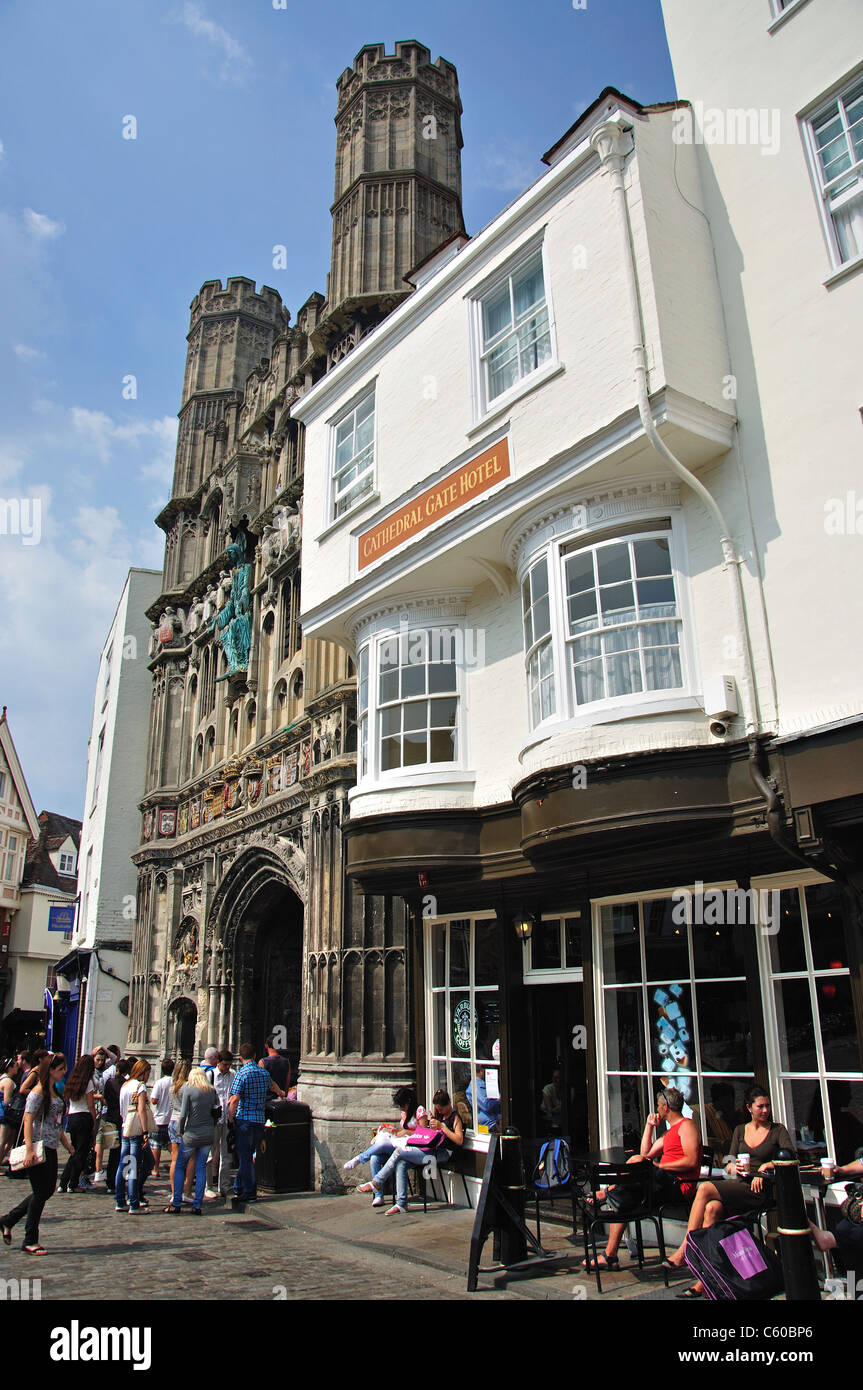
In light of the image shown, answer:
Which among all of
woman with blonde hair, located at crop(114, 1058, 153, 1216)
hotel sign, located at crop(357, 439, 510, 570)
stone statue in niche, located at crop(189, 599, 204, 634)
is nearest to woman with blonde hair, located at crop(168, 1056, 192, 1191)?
woman with blonde hair, located at crop(114, 1058, 153, 1216)

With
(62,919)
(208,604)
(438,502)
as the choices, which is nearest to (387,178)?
(208,604)

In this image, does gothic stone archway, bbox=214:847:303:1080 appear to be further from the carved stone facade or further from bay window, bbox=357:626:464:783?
bay window, bbox=357:626:464:783

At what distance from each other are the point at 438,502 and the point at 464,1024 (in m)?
6.41

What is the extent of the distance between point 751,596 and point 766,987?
3385 mm

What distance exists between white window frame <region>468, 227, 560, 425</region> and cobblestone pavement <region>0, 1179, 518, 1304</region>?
843 centimetres

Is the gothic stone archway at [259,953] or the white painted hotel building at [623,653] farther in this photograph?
the gothic stone archway at [259,953]

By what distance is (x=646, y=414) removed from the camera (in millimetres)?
8617

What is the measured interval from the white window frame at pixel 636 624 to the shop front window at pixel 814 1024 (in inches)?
78.1

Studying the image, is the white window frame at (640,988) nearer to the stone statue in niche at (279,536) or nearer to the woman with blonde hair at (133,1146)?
the woman with blonde hair at (133,1146)

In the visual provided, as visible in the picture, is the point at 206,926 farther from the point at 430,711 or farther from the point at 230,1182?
the point at 430,711

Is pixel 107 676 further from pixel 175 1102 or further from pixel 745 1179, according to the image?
pixel 745 1179

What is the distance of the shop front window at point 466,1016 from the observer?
37.2 ft

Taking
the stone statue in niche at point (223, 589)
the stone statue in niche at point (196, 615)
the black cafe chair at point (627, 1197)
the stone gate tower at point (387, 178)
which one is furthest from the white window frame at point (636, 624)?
the stone statue in niche at point (196, 615)
